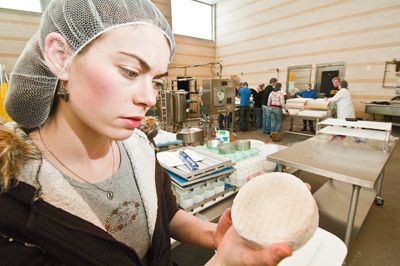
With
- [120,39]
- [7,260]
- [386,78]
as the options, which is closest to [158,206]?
[7,260]

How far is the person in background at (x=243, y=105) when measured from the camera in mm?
6378

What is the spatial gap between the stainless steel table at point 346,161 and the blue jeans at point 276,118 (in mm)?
3522

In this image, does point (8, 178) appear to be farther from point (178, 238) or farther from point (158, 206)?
point (178, 238)

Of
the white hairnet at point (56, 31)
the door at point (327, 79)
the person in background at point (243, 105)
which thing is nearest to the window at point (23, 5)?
the person in background at point (243, 105)

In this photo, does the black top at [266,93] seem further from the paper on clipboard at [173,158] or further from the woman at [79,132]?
the woman at [79,132]

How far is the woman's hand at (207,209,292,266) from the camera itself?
0.44 meters

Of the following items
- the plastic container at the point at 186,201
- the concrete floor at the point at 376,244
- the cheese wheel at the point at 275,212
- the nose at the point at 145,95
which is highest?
the nose at the point at 145,95

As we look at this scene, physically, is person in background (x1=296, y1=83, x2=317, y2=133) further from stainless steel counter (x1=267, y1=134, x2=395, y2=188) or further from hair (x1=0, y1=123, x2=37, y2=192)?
hair (x1=0, y1=123, x2=37, y2=192)

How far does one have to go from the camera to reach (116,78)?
0.53 m

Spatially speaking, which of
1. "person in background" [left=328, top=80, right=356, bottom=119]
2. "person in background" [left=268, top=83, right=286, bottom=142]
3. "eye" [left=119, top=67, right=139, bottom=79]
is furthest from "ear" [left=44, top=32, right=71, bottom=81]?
"person in background" [left=328, top=80, right=356, bottom=119]

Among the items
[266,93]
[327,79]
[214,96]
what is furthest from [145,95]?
[327,79]

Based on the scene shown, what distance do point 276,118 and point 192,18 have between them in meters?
7.57

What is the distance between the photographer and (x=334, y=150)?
183 centimetres

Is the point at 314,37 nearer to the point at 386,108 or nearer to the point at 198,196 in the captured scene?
the point at 386,108
